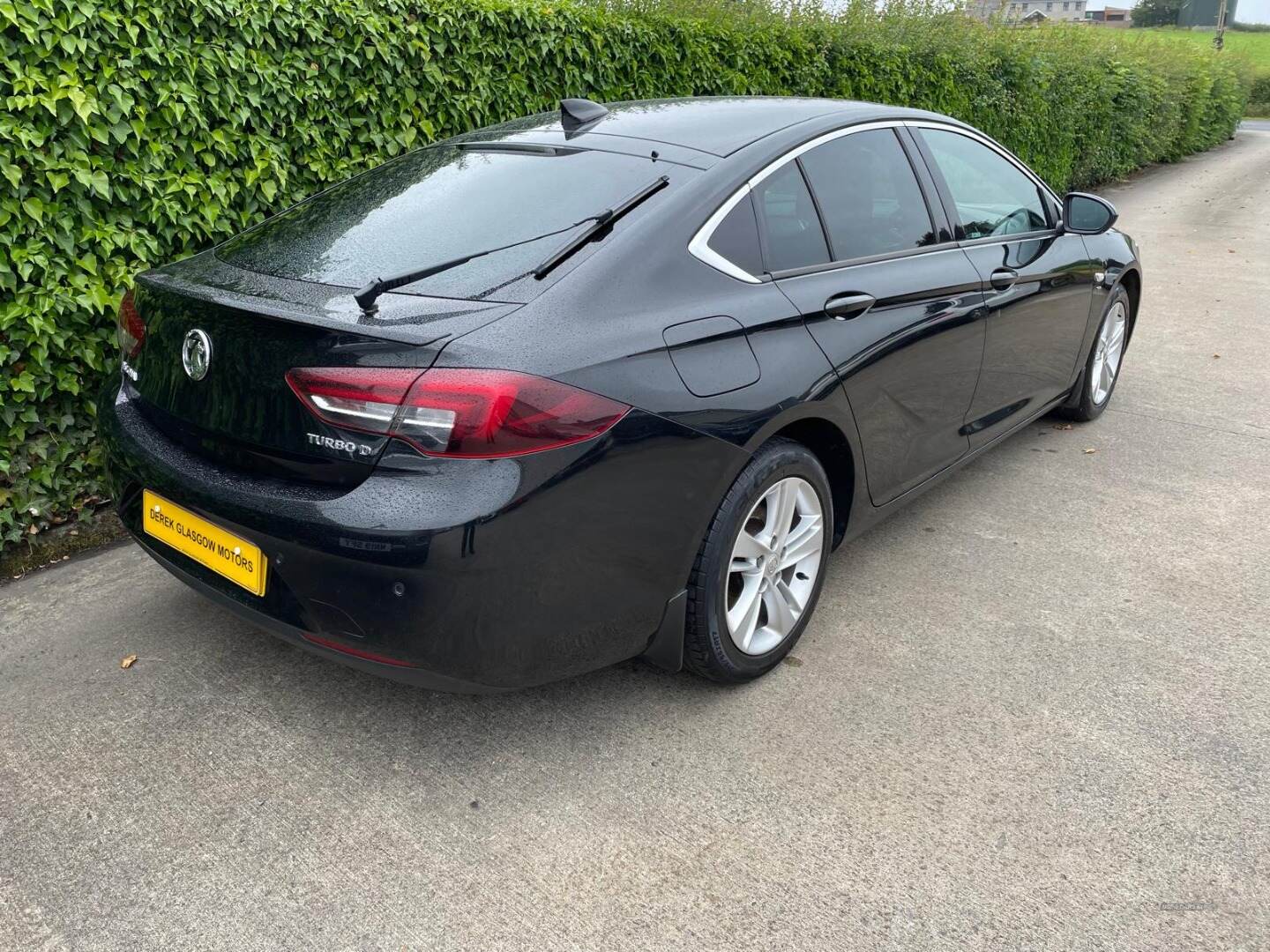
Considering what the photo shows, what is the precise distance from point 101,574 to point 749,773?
247 centimetres

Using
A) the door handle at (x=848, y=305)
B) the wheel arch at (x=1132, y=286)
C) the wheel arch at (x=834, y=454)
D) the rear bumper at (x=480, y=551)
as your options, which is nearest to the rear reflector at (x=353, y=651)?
the rear bumper at (x=480, y=551)

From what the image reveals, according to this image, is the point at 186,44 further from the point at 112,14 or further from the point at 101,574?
the point at 101,574

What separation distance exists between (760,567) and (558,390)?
95cm

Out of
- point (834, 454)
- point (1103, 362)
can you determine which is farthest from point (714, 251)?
point (1103, 362)

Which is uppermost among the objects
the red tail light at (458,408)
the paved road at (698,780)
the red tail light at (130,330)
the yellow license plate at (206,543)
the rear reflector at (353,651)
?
the red tail light at (458,408)

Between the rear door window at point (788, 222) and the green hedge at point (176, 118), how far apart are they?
91.5 inches

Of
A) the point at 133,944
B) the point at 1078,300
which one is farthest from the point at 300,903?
the point at 1078,300

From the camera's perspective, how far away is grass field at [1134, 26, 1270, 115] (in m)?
28.2

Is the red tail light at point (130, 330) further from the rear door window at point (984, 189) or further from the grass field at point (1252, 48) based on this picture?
the grass field at point (1252, 48)

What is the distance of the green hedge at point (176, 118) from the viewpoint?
3516mm

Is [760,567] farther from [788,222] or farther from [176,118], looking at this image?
[176,118]

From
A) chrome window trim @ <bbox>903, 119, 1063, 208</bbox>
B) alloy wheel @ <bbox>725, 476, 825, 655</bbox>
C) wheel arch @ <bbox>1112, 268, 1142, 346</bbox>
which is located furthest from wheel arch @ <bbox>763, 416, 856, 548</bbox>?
wheel arch @ <bbox>1112, 268, 1142, 346</bbox>

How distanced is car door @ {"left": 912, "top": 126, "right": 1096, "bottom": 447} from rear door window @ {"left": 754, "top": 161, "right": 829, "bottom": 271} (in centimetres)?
86

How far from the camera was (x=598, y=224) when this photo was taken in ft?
8.50
